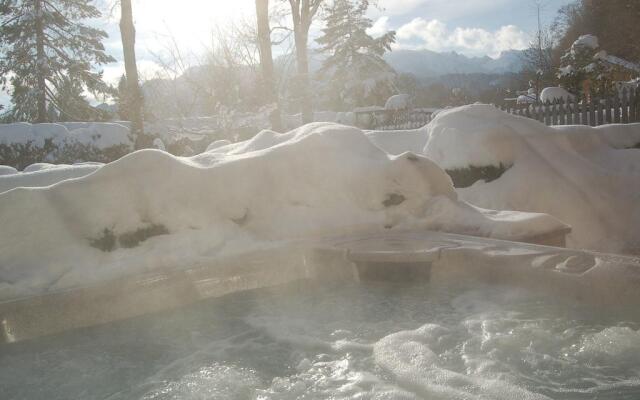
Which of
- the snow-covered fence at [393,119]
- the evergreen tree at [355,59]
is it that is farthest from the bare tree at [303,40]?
the evergreen tree at [355,59]

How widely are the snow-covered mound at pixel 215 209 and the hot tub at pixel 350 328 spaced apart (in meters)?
0.28

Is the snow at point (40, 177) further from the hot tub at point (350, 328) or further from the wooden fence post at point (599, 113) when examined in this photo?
the wooden fence post at point (599, 113)

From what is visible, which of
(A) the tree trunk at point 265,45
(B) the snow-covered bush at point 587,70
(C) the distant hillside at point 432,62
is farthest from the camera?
Result: (C) the distant hillside at point 432,62

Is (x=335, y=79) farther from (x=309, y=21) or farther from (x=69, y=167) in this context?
(x=69, y=167)

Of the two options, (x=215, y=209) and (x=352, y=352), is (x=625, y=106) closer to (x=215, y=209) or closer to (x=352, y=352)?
(x=215, y=209)

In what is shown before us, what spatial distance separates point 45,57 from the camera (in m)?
18.1

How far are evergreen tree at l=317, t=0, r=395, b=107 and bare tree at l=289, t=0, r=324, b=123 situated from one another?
12.9 metres

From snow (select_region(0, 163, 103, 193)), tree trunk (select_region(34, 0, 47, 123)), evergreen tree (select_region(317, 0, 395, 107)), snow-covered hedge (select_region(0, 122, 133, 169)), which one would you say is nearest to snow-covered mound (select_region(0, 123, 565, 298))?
snow (select_region(0, 163, 103, 193))

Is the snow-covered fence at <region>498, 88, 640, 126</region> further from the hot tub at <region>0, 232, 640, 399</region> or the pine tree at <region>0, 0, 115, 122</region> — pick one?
the pine tree at <region>0, 0, 115, 122</region>

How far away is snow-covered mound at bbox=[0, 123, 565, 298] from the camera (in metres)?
2.90

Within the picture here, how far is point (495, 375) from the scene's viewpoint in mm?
1980

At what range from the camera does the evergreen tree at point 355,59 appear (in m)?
27.1

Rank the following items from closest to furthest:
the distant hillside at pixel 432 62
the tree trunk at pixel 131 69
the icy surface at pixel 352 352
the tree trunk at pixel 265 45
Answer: the icy surface at pixel 352 352 → the tree trunk at pixel 131 69 → the tree trunk at pixel 265 45 → the distant hillside at pixel 432 62

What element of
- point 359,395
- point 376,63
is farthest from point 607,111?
point 376,63
